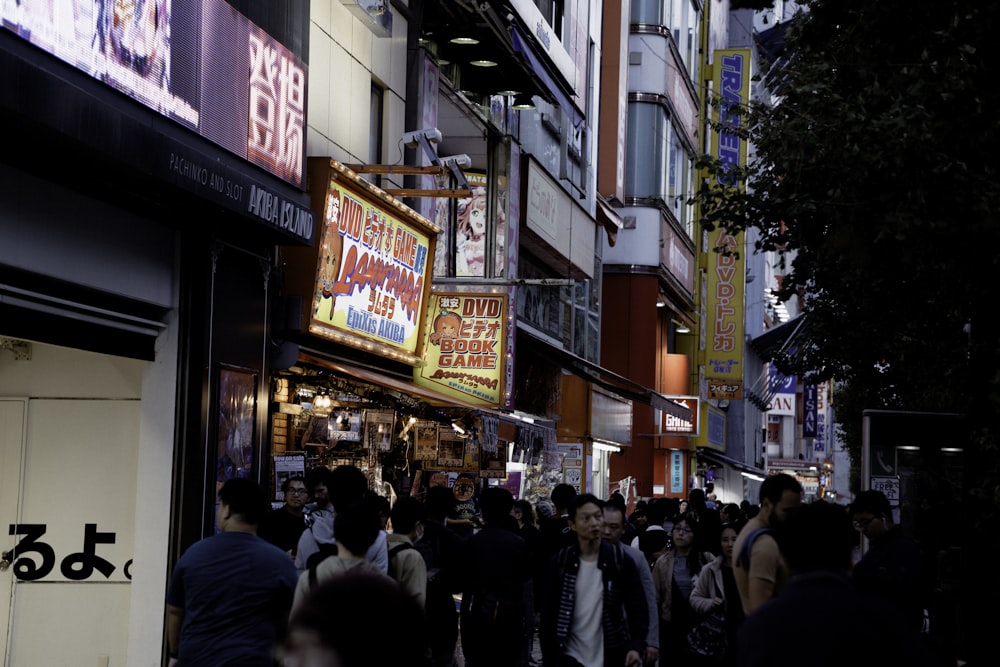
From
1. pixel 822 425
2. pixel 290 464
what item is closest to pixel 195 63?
pixel 290 464

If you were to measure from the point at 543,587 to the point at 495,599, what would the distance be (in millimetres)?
372

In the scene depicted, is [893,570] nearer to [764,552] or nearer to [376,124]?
[764,552]

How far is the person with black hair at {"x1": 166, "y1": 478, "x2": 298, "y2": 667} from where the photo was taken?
7121mm

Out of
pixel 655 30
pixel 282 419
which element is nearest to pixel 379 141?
pixel 282 419

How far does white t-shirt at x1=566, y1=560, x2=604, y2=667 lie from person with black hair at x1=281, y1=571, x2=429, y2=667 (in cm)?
635

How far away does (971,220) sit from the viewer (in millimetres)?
12609

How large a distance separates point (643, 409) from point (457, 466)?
72.0ft

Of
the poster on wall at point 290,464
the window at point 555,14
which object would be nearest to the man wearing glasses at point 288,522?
the poster on wall at point 290,464

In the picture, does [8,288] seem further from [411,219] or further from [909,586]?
[411,219]

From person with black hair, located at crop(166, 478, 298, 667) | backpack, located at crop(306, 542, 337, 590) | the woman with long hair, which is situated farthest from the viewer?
the woman with long hair

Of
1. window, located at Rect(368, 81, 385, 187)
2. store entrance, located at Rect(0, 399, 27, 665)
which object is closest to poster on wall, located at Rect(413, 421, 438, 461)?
window, located at Rect(368, 81, 385, 187)

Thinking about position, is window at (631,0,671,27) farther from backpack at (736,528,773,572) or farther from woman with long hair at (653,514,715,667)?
backpack at (736,528,773,572)

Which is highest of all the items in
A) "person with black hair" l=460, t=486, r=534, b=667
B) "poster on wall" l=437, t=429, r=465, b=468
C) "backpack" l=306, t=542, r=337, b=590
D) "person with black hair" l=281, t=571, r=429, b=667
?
"poster on wall" l=437, t=429, r=465, b=468

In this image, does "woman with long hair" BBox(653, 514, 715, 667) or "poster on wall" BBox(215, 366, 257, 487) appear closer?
"woman with long hair" BBox(653, 514, 715, 667)
